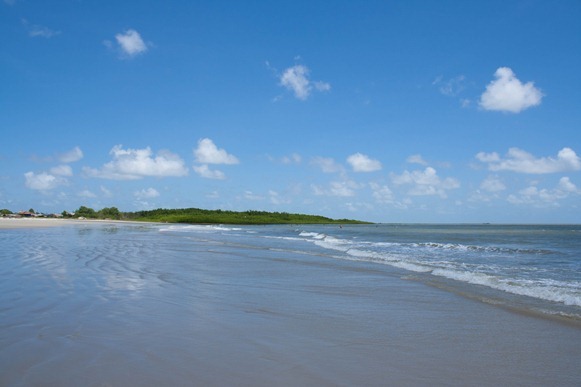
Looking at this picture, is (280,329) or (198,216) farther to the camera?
(198,216)

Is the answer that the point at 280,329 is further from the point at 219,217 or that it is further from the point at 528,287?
the point at 219,217

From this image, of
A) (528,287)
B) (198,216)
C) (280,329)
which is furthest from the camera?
(198,216)

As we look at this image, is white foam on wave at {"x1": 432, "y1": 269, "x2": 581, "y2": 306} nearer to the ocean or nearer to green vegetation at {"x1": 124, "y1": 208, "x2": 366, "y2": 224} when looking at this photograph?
the ocean

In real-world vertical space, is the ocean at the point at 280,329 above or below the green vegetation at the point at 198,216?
below

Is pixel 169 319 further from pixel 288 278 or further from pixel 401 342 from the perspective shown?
pixel 288 278

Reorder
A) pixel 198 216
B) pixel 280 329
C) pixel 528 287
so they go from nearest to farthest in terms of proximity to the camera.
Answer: pixel 280 329 → pixel 528 287 → pixel 198 216

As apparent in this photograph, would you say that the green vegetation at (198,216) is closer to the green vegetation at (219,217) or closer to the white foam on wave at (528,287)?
the green vegetation at (219,217)

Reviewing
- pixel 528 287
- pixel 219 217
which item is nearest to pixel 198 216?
pixel 219 217

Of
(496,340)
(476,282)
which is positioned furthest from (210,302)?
(476,282)

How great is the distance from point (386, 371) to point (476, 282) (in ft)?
28.3

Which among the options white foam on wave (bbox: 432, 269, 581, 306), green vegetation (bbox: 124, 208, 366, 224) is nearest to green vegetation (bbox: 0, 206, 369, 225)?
green vegetation (bbox: 124, 208, 366, 224)

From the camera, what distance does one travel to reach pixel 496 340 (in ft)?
20.6

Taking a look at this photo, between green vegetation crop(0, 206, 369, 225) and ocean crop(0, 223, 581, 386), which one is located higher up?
green vegetation crop(0, 206, 369, 225)

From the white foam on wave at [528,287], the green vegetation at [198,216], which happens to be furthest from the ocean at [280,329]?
the green vegetation at [198,216]
